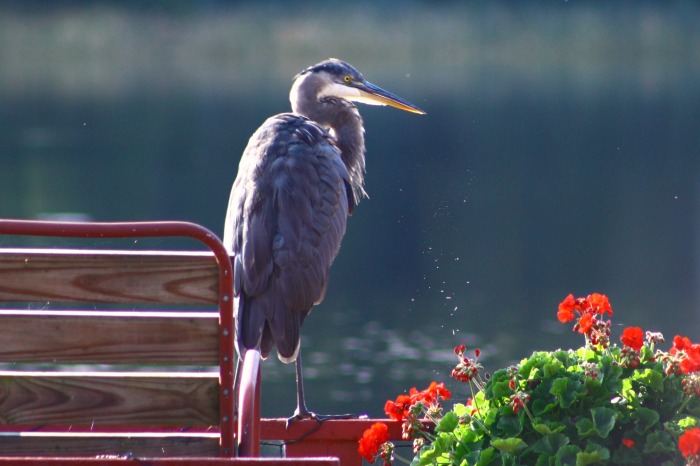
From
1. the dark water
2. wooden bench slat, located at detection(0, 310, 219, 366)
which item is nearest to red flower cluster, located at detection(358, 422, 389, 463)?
wooden bench slat, located at detection(0, 310, 219, 366)

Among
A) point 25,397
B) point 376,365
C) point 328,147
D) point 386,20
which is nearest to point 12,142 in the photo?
point 386,20

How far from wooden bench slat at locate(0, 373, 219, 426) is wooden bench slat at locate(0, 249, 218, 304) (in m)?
0.15

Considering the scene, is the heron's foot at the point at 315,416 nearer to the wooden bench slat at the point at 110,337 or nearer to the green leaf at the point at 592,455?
the green leaf at the point at 592,455

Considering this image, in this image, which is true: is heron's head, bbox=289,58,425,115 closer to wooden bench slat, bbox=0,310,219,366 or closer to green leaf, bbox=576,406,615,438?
green leaf, bbox=576,406,615,438

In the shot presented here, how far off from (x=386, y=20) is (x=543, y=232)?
18.3 metres

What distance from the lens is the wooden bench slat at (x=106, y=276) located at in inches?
82.8

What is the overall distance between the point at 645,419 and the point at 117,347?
1126 millimetres

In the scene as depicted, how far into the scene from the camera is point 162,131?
94.1 feet

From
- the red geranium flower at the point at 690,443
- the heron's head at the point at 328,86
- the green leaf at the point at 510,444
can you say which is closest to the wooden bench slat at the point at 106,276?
the green leaf at the point at 510,444

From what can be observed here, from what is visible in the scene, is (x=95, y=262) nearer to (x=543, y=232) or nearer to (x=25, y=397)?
(x=25, y=397)

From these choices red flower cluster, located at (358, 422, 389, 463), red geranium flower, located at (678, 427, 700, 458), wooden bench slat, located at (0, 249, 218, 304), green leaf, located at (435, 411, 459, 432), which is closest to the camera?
wooden bench slat, located at (0, 249, 218, 304)

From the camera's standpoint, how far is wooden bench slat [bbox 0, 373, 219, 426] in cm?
216

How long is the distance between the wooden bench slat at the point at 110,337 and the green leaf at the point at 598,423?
81 centimetres

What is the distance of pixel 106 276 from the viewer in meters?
2.11
